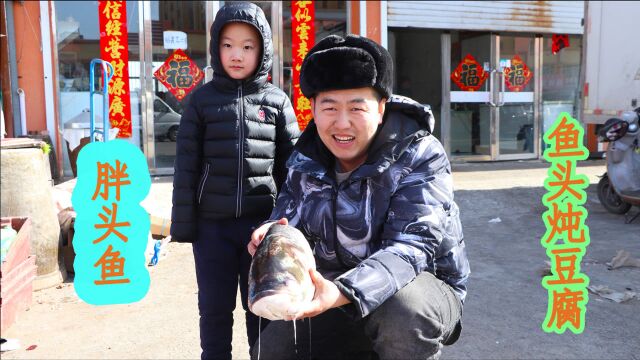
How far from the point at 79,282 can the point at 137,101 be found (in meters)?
5.61

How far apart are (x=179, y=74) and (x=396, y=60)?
472cm

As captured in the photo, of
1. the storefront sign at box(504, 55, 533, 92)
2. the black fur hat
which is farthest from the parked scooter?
the black fur hat

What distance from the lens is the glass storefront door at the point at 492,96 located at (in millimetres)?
10827

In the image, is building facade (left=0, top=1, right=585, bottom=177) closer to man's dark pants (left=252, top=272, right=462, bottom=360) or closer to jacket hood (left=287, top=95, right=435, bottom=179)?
jacket hood (left=287, top=95, right=435, bottom=179)

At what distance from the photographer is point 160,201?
270 inches

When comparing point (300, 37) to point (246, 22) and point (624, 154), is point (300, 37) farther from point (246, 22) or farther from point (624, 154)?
point (246, 22)

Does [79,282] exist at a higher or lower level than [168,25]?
lower

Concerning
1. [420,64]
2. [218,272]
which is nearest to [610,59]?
[420,64]

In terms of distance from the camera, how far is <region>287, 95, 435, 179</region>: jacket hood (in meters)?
2.01

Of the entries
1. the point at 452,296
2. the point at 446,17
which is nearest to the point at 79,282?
the point at 452,296

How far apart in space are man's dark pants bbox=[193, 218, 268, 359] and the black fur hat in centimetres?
102

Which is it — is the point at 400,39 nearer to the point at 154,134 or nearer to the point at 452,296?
the point at 154,134

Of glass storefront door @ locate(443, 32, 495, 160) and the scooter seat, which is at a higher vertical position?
glass storefront door @ locate(443, 32, 495, 160)

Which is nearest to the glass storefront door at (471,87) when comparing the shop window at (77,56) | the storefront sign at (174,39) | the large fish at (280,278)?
the storefront sign at (174,39)
